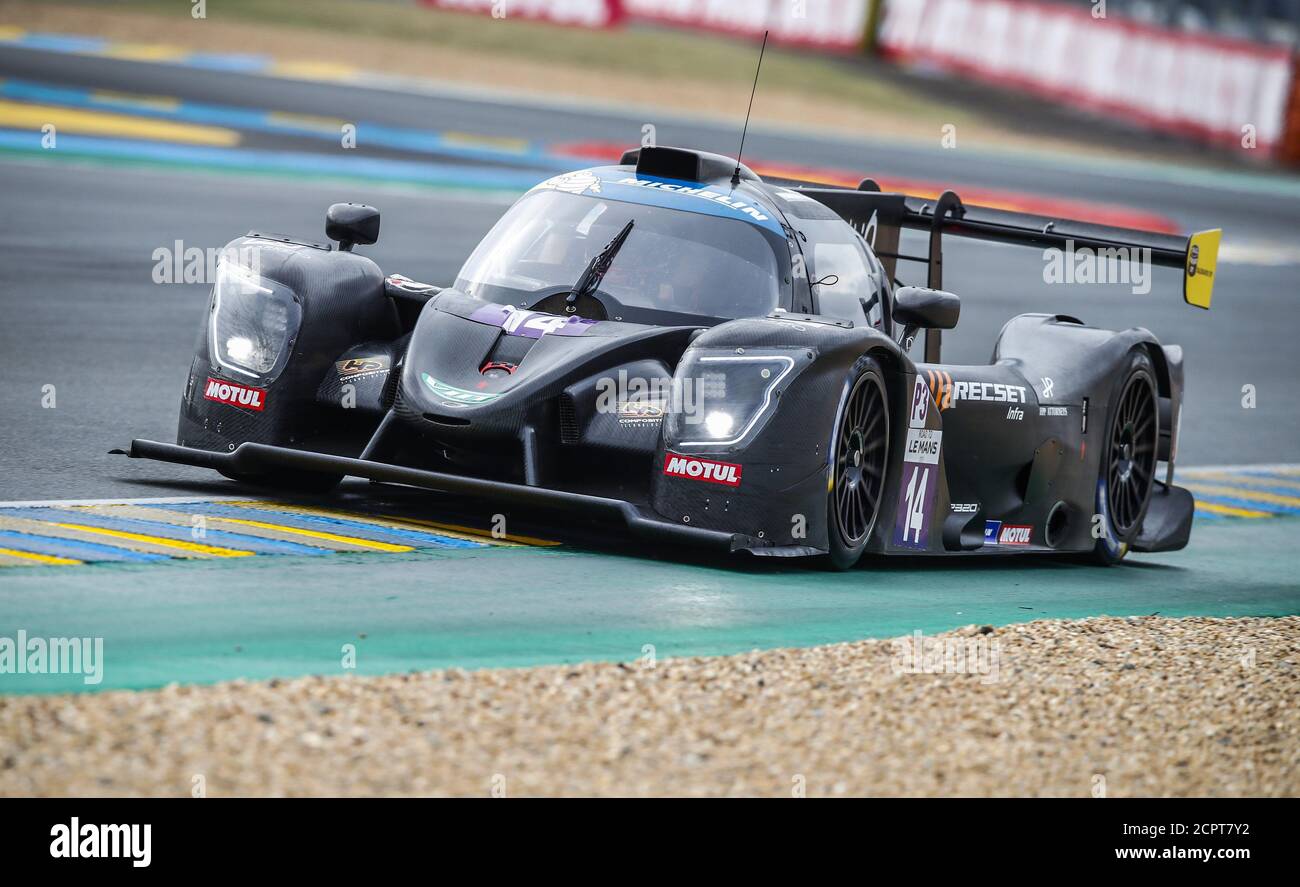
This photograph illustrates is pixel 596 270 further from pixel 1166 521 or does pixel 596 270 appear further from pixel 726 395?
pixel 1166 521

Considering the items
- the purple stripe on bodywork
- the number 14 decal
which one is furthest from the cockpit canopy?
the number 14 decal

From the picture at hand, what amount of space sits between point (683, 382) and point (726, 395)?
0.58ft

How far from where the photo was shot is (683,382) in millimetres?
8039

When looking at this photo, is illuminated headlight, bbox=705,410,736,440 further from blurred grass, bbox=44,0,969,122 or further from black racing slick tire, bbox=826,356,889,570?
blurred grass, bbox=44,0,969,122

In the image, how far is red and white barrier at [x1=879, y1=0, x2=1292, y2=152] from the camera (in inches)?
1491

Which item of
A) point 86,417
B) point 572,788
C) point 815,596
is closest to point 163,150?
point 86,417

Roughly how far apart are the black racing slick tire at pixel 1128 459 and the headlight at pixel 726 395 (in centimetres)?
280

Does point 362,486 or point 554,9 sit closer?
point 362,486

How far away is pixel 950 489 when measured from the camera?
9391 mm

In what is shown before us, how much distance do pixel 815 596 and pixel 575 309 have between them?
1.73 metres

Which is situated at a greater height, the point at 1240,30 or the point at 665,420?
the point at 1240,30

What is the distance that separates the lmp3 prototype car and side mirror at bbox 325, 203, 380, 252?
0.02 meters

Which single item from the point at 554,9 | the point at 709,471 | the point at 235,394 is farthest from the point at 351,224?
the point at 554,9
